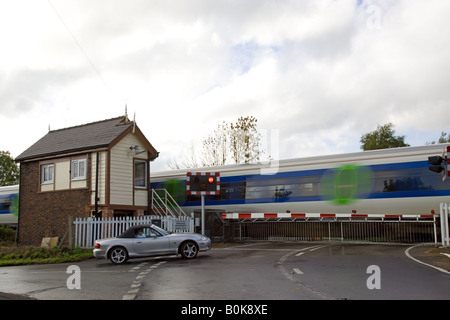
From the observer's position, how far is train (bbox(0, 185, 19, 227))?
36625 mm

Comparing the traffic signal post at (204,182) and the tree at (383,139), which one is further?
the tree at (383,139)

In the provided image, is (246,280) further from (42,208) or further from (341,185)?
(42,208)

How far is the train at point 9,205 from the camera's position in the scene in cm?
3662

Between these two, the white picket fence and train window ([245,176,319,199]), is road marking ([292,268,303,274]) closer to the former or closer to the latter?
the white picket fence

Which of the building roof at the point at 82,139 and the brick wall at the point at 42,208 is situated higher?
the building roof at the point at 82,139

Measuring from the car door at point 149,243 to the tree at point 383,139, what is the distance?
41.8 meters

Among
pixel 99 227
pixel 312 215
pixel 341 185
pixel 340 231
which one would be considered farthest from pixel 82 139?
pixel 340 231

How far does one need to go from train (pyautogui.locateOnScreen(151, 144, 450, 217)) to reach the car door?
9878mm

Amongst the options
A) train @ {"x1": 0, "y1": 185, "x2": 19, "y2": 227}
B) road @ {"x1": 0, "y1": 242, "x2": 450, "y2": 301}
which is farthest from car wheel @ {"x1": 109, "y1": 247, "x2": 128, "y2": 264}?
train @ {"x1": 0, "y1": 185, "x2": 19, "y2": 227}

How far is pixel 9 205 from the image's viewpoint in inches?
1469

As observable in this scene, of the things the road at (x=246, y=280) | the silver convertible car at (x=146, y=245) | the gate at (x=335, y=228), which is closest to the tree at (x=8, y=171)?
the gate at (x=335, y=228)

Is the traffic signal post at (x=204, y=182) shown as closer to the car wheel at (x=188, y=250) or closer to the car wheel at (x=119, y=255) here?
the car wheel at (x=188, y=250)
